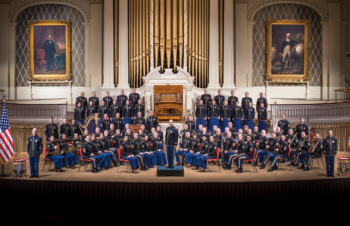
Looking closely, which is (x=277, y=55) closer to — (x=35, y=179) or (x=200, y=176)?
(x=200, y=176)

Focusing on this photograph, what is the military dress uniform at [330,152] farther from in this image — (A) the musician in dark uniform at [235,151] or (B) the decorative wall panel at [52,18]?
(B) the decorative wall panel at [52,18]

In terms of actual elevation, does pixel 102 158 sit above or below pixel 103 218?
above

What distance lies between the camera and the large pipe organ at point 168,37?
14.7 metres

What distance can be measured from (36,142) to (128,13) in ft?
24.5

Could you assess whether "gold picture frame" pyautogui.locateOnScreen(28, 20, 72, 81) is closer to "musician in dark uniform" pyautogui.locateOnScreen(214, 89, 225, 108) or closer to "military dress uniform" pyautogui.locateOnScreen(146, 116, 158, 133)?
"military dress uniform" pyautogui.locateOnScreen(146, 116, 158, 133)

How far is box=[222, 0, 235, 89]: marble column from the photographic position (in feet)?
49.4

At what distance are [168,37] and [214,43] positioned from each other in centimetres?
188

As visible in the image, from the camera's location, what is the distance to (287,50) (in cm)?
1598

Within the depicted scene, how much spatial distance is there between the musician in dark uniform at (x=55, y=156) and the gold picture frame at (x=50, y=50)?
6.04m

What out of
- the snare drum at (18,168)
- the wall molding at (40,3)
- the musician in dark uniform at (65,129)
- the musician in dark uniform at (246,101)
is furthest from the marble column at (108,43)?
the snare drum at (18,168)

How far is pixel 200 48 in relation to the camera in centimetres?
1493

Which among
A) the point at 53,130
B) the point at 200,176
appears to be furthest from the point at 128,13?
the point at 200,176

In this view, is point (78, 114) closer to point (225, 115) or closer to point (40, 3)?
point (225, 115)

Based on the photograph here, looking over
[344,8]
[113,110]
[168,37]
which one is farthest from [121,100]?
[344,8]
